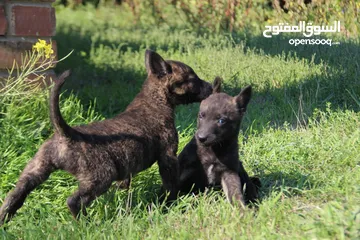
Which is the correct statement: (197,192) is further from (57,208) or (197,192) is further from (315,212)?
(315,212)

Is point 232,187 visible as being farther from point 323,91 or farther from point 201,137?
point 323,91

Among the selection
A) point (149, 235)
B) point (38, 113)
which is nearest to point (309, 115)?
point (38, 113)

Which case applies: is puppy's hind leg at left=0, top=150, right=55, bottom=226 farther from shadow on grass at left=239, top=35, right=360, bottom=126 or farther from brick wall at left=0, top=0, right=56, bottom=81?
shadow on grass at left=239, top=35, right=360, bottom=126

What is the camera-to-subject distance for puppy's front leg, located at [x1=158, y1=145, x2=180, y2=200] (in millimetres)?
4887

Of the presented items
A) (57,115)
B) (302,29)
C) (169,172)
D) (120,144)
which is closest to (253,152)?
(169,172)

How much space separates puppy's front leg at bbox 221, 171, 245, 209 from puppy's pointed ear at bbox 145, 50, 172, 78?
99 cm

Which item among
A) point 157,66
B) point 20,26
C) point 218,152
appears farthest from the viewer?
point 20,26

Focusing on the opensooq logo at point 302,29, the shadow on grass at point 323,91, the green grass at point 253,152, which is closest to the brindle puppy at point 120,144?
the green grass at point 253,152

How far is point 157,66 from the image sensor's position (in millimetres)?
5180

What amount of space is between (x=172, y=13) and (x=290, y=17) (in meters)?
3.48

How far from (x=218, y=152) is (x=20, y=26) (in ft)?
8.55

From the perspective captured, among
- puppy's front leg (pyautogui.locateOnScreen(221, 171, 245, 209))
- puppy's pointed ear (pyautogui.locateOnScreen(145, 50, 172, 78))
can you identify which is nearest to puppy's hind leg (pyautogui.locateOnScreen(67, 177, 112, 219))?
puppy's front leg (pyautogui.locateOnScreen(221, 171, 245, 209))

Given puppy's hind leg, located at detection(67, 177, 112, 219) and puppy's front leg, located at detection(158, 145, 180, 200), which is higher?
puppy's hind leg, located at detection(67, 177, 112, 219)

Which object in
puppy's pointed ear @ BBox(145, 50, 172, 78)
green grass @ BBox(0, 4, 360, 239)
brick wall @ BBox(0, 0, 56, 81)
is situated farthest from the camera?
brick wall @ BBox(0, 0, 56, 81)
